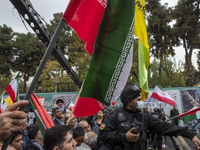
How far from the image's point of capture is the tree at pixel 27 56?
35.9m

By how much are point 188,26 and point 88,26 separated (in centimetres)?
3116

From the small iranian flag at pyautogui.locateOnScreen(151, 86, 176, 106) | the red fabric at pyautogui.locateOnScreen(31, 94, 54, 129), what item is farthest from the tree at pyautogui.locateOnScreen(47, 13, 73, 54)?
the red fabric at pyautogui.locateOnScreen(31, 94, 54, 129)

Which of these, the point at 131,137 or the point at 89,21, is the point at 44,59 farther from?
the point at 131,137

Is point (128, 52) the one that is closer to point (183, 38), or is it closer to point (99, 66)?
point (99, 66)

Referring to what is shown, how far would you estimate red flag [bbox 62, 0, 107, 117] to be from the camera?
2.21m

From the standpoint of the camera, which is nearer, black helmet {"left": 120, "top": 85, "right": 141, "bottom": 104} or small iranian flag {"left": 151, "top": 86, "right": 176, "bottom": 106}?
black helmet {"left": 120, "top": 85, "right": 141, "bottom": 104}

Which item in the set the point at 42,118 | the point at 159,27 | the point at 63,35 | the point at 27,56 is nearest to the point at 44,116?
the point at 42,118

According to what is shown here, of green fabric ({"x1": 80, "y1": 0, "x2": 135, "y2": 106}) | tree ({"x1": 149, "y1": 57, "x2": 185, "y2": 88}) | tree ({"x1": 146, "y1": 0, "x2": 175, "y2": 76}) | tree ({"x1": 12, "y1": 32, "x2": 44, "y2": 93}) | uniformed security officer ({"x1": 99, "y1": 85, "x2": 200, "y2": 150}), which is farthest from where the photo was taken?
tree ({"x1": 12, "y1": 32, "x2": 44, "y2": 93})

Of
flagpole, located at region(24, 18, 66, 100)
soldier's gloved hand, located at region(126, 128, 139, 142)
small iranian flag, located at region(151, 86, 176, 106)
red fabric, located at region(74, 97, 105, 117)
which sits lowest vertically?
small iranian flag, located at region(151, 86, 176, 106)

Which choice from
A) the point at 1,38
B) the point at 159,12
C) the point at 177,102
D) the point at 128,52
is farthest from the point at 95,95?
the point at 1,38

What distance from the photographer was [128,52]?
1948 mm

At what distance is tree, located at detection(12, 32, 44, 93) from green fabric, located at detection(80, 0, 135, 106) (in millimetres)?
35530

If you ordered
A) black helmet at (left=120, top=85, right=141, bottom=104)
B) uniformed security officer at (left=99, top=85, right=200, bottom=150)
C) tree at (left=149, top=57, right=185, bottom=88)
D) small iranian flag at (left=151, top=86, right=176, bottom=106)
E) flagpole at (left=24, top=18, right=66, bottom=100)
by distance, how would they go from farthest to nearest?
1. tree at (left=149, top=57, right=185, bottom=88)
2. small iranian flag at (left=151, top=86, right=176, bottom=106)
3. black helmet at (left=120, top=85, right=141, bottom=104)
4. uniformed security officer at (left=99, top=85, right=200, bottom=150)
5. flagpole at (left=24, top=18, right=66, bottom=100)

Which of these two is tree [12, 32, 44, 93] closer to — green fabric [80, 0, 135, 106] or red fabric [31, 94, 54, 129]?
red fabric [31, 94, 54, 129]
